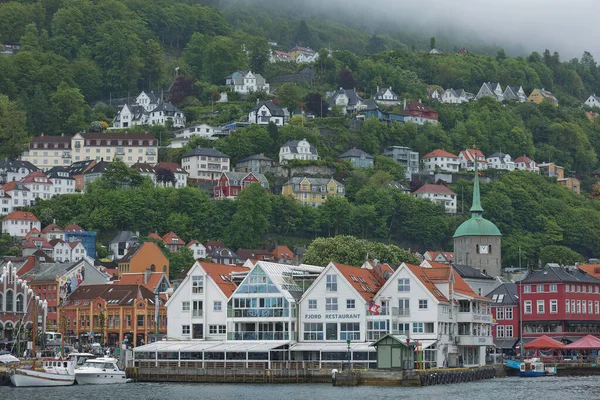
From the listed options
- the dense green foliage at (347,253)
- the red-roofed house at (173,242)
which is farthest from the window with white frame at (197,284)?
the red-roofed house at (173,242)

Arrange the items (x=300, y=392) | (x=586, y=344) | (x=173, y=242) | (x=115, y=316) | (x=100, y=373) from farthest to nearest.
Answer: (x=173, y=242) → (x=115, y=316) → (x=586, y=344) → (x=100, y=373) → (x=300, y=392)

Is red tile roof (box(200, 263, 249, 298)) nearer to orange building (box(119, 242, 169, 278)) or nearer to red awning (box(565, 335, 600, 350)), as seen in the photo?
red awning (box(565, 335, 600, 350))

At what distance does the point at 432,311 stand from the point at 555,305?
32193 millimetres

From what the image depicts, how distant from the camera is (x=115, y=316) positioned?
12012cm

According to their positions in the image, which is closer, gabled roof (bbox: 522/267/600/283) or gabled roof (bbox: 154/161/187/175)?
gabled roof (bbox: 522/267/600/283)

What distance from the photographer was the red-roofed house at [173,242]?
550ft

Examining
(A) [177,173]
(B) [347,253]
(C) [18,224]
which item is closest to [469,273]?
(B) [347,253]

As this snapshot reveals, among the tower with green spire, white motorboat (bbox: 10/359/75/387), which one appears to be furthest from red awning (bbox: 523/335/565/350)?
white motorboat (bbox: 10/359/75/387)

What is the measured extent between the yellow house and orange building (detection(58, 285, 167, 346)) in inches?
2851

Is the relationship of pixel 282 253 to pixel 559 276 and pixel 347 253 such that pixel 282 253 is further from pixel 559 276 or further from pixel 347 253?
pixel 559 276

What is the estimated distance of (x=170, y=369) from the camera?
9306 centimetres

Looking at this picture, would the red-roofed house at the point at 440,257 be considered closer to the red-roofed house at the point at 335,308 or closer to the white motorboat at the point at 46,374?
the red-roofed house at the point at 335,308

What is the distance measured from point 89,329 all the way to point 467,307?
4049cm

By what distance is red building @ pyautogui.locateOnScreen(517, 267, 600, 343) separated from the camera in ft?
399
